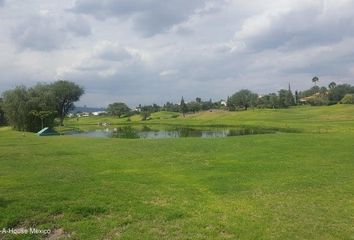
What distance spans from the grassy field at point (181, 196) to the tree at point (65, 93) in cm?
9368

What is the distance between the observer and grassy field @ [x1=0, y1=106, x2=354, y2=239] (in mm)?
12117

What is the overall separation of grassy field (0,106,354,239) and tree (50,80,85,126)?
93681 mm

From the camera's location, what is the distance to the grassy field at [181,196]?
477 inches

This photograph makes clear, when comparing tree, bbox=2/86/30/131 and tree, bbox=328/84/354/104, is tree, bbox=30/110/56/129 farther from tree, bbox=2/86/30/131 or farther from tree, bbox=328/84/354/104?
tree, bbox=328/84/354/104

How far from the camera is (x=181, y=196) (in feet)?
52.3

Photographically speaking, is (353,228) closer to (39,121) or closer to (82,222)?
(82,222)

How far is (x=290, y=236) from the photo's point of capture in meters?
11.5

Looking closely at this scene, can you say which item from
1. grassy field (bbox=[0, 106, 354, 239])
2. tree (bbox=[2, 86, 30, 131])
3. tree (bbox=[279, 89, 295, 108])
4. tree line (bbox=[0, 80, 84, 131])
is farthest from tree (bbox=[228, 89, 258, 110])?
grassy field (bbox=[0, 106, 354, 239])

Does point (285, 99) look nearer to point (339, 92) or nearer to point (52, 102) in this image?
point (339, 92)

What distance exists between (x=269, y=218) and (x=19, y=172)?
42.6 ft

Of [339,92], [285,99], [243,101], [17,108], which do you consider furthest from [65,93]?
[339,92]

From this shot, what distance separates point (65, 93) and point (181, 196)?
10907 centimetres

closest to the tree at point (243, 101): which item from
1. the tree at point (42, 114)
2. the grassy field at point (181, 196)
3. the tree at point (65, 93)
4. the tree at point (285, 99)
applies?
the tree at point (285, 99)

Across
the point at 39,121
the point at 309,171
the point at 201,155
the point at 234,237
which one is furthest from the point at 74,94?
the point at 234,237
